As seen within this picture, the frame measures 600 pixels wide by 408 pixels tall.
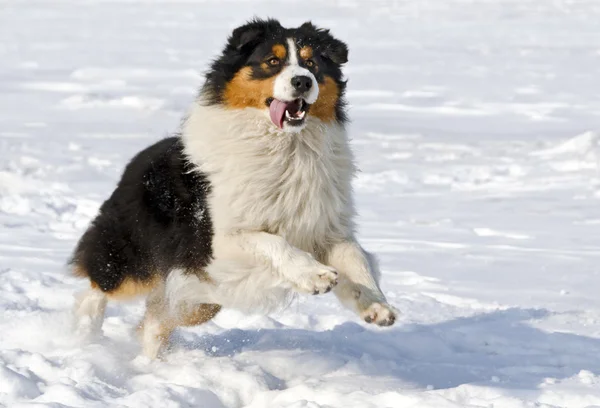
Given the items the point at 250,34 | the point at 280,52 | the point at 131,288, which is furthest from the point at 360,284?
the point at 131,288

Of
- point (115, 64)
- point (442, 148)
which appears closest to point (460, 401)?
point (442, 148)

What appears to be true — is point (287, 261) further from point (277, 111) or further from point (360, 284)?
point (277, 111)

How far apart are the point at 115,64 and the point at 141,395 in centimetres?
1664

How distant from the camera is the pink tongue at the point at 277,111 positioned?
4586 mm

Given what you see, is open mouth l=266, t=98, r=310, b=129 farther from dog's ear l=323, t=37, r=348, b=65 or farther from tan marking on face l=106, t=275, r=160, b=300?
tan marking on face l=106, t=275, r=160, b=300

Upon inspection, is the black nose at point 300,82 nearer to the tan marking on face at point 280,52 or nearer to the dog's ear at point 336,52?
the tan marking on face at point 280,52

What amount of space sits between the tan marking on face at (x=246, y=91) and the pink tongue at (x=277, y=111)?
1.8 inches

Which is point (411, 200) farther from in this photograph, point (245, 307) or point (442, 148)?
point (245, 307)

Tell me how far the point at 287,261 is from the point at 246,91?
0.89 m

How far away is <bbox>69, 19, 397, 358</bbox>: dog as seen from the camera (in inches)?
179

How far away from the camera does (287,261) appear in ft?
14.4

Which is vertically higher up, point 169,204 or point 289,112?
point 289,112

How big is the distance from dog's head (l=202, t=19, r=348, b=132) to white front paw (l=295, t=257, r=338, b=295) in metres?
0.72

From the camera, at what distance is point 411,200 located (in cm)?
989
